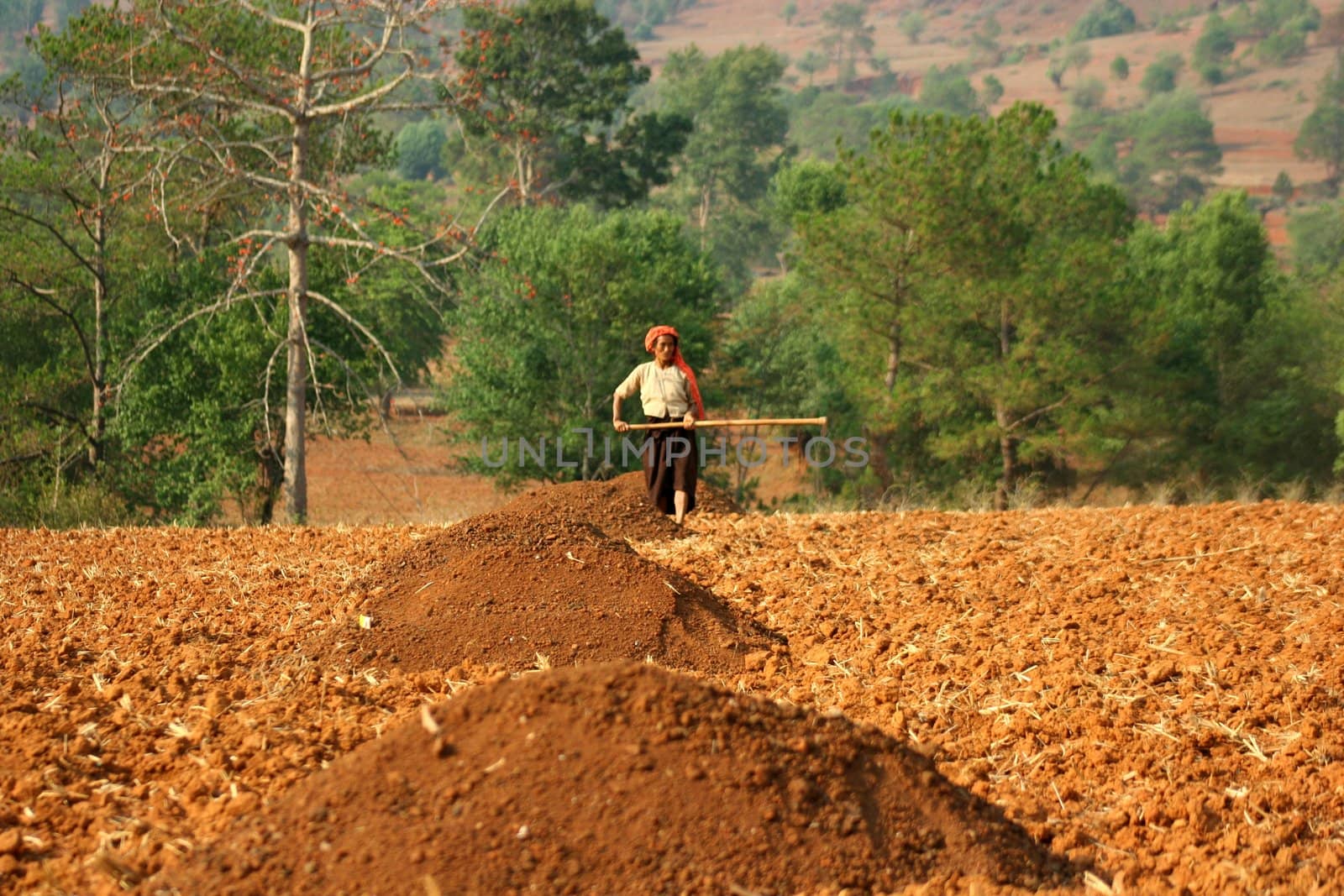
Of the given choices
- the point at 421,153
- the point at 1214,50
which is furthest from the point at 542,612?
the point at 1214,50

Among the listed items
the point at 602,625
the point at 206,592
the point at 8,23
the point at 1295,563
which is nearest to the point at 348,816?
the point at 602,625

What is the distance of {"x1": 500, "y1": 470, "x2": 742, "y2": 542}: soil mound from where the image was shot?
898cm

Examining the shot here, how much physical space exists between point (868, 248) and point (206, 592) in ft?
60.9

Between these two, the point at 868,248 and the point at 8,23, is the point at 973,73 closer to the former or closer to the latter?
the point at 8,23

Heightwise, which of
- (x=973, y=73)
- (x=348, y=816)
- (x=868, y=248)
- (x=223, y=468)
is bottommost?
(x=223, y=468)

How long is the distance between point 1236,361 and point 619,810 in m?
28.7

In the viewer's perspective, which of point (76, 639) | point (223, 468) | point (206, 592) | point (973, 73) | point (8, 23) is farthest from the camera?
point (973, 73)

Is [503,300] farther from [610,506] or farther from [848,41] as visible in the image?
[848,41]

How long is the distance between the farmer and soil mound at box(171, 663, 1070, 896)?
203 inches

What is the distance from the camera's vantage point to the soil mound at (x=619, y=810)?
125 inches

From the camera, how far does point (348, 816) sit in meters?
3.30

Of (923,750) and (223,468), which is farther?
(223,468)

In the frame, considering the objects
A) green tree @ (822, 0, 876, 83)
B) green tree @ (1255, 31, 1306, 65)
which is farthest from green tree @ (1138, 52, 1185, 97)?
green tree @ (822, 0, 876, 83)

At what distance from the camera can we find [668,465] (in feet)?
30.9
